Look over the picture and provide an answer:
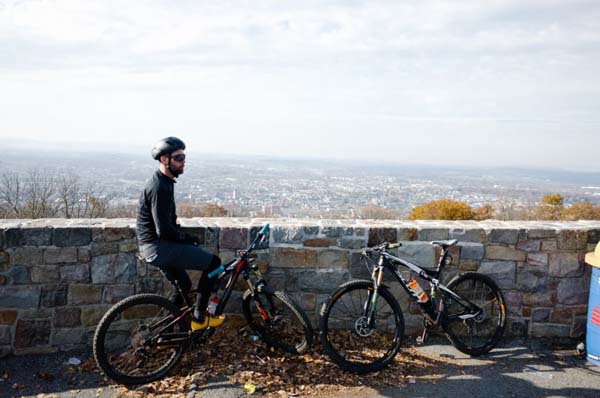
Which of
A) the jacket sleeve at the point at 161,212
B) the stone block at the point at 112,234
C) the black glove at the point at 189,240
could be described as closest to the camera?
the jacket sleeve at the point at 161,212

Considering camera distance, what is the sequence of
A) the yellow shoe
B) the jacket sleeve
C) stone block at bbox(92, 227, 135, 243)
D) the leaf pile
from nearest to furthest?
the jacket sleeve
the leaf pile
the yellow shoe
stone block at bbox(92, 227, 135, 243)

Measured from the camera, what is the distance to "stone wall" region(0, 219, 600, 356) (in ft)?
13.9

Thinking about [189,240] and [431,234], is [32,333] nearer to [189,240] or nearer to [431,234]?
[189,240]

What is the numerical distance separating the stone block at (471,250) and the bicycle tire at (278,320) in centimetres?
177

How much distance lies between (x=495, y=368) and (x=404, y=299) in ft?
3.34

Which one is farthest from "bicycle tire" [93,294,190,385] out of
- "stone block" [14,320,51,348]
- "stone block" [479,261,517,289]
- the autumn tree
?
the autumn tree

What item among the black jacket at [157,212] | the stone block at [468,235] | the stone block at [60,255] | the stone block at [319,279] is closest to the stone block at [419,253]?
the stone block at [468,235]

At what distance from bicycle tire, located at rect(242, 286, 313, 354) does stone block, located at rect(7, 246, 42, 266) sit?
1923 millimetres

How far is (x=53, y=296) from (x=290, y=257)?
2.25 meters

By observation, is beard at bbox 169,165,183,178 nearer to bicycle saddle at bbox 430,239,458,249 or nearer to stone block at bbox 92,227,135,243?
stone block at bbox 92,227,135,243

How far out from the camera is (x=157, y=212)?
3568 mm

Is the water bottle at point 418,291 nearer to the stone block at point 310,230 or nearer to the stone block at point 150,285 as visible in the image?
the stone block at point 310,230

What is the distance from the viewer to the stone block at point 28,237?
4168 millimetres

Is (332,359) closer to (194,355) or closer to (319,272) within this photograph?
(319,272)
